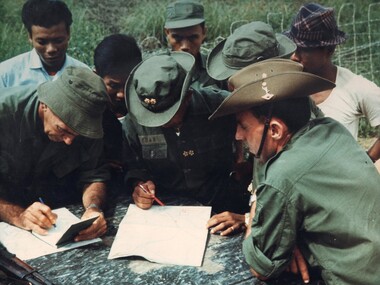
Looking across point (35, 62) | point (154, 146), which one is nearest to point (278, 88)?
point (154, 146)

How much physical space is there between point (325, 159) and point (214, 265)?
0.74 meters

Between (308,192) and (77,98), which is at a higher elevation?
(77,98)

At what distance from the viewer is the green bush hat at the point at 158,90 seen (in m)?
2.69

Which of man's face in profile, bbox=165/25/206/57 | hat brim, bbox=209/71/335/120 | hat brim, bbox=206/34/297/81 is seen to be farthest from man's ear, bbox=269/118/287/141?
man's face in profile, bbox=165/25/206/57

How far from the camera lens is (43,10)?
371 centimetres

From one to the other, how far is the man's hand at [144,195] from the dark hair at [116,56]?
2.71ft

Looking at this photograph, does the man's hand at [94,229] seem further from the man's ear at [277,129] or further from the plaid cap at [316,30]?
the plaid cap at [316,30]

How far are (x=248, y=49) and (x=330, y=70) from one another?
666 millimetres

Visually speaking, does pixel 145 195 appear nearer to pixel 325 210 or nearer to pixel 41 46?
pixel 325 210

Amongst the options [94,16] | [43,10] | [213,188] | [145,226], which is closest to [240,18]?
[94,16]

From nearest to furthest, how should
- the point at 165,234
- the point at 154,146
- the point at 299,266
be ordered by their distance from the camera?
1. the point at 299,266
2. the point at 165,234
3. the point at 154,146

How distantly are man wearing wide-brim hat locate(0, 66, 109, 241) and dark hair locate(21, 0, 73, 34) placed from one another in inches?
35.9

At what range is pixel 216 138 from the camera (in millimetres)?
3180

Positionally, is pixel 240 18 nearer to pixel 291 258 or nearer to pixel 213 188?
pixel 213 188
